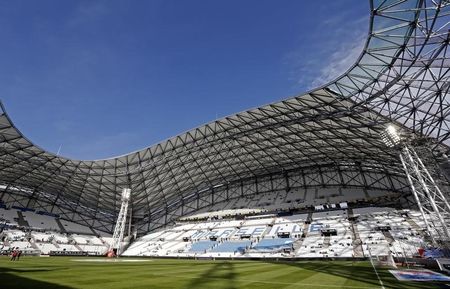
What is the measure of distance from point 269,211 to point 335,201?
1520cm

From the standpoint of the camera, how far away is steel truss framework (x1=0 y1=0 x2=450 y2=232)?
22703 millimetres

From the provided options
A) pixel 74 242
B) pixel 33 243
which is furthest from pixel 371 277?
pixel 74 242

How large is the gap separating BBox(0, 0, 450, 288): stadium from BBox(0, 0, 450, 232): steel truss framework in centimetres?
20

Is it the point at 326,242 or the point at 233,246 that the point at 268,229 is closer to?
the point at 233,246

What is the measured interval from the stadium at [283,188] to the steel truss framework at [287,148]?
0.64 ft

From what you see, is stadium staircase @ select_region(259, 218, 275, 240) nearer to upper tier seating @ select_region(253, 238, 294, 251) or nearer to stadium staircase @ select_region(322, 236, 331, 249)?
upper tier seating @ select_region(253, 238, 294, 251)

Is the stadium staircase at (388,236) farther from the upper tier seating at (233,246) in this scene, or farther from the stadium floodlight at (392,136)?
the upper tier seating at (233,246)

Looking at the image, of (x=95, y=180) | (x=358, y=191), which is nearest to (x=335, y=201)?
(x=358, y=191)

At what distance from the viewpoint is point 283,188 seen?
205ft

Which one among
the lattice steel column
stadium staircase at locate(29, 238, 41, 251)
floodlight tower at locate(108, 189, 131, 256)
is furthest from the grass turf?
stadium staircase at locate(29, 238, 41, 251)

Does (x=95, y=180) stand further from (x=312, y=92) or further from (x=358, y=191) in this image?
(x=358, y=191)

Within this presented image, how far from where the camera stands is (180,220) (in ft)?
230

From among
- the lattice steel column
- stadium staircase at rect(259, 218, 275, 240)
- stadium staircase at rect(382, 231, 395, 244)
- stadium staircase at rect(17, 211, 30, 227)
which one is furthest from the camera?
stadium staircase at rect(17, 211, 30, 227)

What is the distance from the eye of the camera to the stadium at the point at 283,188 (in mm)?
22047
